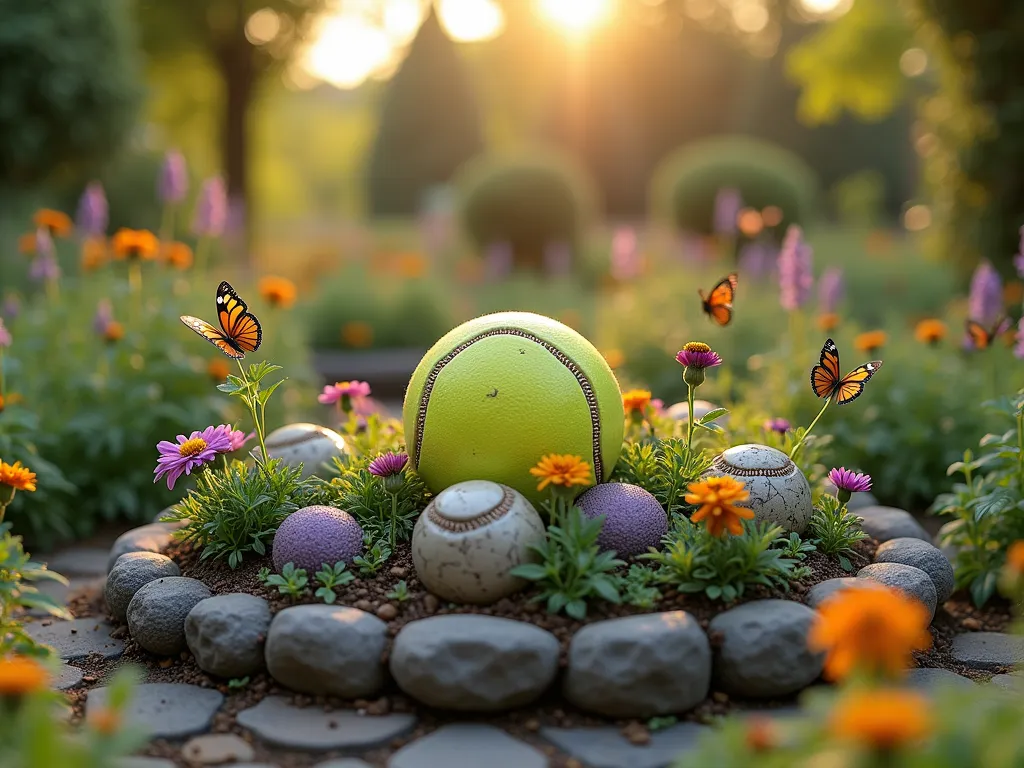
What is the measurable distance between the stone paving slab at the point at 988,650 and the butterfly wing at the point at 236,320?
2.71m

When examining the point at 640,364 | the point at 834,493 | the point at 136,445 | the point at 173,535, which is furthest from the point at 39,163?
the point at 834,493

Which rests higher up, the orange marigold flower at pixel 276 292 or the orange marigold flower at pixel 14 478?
the orange marigold flower at pixel 276 292

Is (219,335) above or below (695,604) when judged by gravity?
above

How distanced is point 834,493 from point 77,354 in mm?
3962

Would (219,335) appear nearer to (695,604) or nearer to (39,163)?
(695,604)

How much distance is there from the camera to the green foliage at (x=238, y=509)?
11.8 ft

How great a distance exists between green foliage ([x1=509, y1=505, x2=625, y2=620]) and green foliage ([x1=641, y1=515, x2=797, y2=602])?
179 millimetres

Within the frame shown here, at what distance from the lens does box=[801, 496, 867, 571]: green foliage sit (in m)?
3.63

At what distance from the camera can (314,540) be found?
338 cm

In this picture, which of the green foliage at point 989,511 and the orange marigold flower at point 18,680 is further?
the green foliage at point 989,511

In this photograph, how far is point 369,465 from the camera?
3758mm

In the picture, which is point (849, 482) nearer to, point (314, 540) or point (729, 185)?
point (314, 540)

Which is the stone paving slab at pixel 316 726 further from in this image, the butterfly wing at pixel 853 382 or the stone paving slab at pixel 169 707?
the butterfly wing at pixel 853 382

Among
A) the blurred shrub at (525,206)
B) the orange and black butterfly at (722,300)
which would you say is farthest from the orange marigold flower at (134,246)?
the blurred shrub at (525,206)
